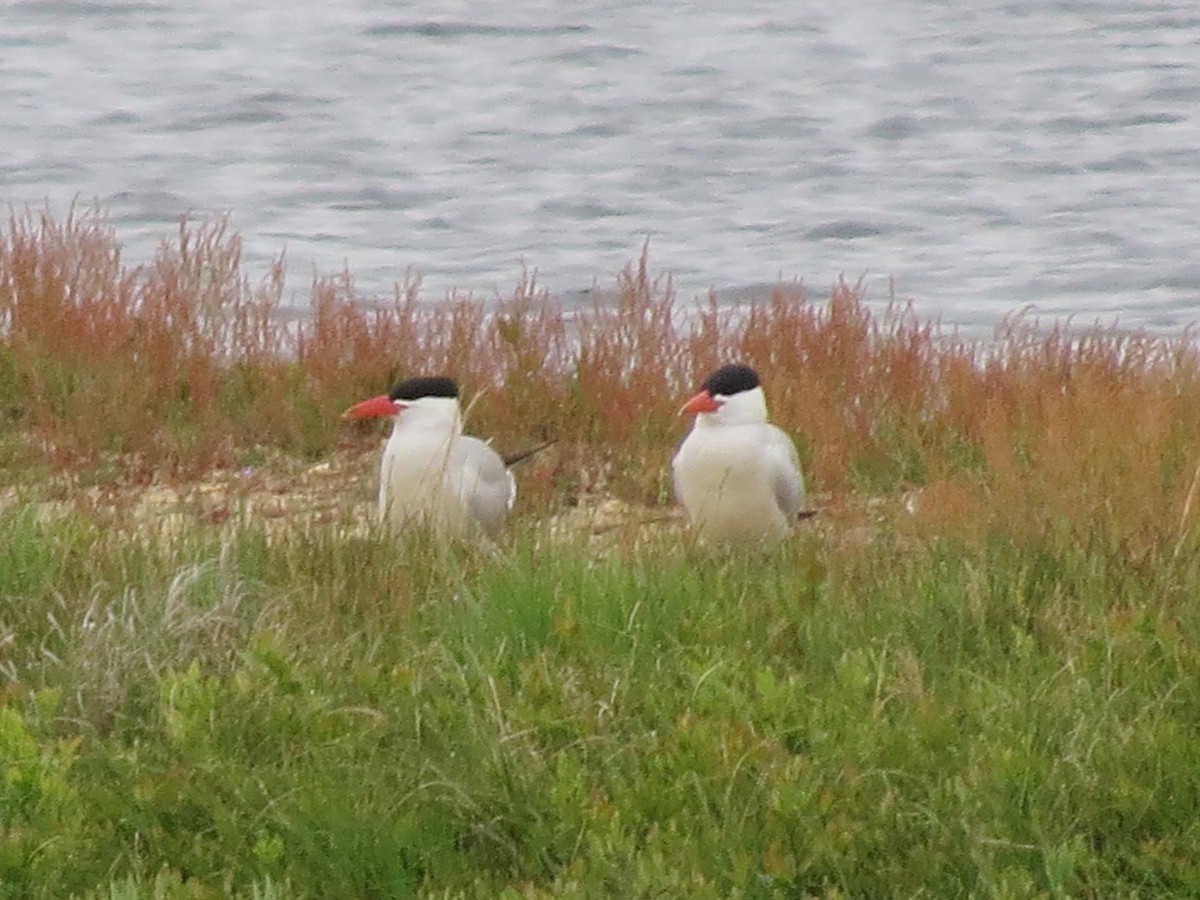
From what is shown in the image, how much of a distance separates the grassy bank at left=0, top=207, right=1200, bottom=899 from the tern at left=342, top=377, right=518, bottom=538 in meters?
0.25

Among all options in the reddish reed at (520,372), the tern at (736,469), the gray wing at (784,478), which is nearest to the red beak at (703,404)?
the tern at (736,469)

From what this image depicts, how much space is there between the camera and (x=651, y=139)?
23.7 m

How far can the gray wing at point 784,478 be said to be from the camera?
835 centimetres

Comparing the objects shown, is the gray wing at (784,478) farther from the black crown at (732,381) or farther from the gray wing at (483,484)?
the gray wing at (483,484)

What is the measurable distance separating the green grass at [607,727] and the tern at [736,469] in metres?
1.50

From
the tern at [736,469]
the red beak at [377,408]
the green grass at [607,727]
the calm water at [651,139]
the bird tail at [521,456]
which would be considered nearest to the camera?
the green grass at [607,727]

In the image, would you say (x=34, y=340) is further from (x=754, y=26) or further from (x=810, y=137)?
(x=754, y=26)

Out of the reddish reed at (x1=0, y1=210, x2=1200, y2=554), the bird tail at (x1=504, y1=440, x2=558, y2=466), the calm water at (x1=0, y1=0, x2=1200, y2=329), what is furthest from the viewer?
the calm water at (x1=0, y1=0, x2=1200, y2=329)

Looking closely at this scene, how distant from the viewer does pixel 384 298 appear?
16.9 metres

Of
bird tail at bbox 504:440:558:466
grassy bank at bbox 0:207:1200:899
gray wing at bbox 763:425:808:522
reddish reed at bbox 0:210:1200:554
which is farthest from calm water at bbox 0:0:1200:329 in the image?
grassy bank at bbox 0:207:1200:899

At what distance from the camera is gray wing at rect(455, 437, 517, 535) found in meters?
8.51

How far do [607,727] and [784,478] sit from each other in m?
3.07

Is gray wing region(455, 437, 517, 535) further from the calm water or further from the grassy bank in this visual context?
the calm water

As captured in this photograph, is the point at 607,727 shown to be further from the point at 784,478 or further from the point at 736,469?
the point at 784,478
